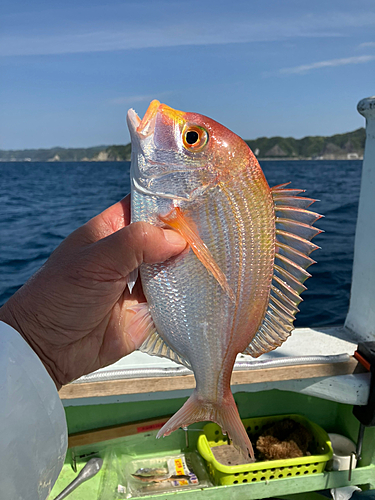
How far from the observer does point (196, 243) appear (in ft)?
4.33

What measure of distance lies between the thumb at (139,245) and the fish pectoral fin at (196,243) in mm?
36

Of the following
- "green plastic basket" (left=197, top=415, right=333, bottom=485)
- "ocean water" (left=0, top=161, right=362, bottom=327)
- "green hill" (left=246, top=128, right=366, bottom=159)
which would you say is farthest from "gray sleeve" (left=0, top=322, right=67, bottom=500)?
"green hill" (left=246, top=128, right=366, bottom=159)

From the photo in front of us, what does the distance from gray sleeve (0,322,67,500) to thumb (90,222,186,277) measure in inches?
15.6

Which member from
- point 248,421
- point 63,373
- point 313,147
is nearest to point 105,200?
point 248,421

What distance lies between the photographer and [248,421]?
10.5ft

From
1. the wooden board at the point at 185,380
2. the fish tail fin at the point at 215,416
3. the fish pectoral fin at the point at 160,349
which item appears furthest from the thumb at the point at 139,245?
the wooden board at the point at 185,380

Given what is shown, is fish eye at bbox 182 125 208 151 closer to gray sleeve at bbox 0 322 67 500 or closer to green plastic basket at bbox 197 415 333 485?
gray sleeve at bbox 0 322 67 500

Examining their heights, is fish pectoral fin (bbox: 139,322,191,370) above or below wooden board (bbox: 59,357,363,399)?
above

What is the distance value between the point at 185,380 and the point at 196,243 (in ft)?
5.16

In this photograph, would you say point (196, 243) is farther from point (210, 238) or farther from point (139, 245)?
point (139, 245)

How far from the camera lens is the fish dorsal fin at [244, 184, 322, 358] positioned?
1.47 m

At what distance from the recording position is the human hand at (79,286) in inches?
53.2

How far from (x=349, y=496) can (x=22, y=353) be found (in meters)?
2.91

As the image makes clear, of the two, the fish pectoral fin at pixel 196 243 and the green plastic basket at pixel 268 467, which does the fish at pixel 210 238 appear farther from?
the green plastic basket at pixel 268 467
